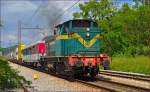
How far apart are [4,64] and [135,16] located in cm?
4317

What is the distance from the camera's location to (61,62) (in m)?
23.8

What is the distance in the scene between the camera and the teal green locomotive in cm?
2255

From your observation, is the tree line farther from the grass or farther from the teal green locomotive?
the teal green locomotive

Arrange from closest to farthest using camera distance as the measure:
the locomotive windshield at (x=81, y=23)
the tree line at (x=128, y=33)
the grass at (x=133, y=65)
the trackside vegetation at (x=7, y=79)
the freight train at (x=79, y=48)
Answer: the trackside vegetation at (x=7, y=79)
the freight train at (x=79, y=48)
the locomotive windshield at (x=81, y=23)
the grass at (x=133, y=65)
the tree line at (x=128, y=33)

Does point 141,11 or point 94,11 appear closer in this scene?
point 141,11

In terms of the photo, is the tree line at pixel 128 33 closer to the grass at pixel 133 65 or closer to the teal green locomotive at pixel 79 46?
the grass at pixel 133 65

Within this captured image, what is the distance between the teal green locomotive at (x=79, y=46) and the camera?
2255cm

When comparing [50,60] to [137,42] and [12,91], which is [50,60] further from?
[137,42]

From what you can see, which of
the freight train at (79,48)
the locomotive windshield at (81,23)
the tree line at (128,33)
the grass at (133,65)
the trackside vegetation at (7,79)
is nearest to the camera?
the trackside vegetation at (7,79)

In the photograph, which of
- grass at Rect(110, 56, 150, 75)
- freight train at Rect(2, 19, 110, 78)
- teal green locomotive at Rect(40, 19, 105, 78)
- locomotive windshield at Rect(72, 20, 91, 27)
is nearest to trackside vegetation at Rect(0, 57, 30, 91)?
freight train at Rect(2, 19, 110, 78)

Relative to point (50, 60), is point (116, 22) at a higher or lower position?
higher

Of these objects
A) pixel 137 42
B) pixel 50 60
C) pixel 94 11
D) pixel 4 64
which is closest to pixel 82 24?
pixel 50 60

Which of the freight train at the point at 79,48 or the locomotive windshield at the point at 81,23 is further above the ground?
the locomotive windshield at the point at 81,23

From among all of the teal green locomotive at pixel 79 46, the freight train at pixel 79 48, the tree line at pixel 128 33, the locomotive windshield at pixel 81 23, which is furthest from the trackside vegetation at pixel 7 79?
the tree line at pixel 128 33
